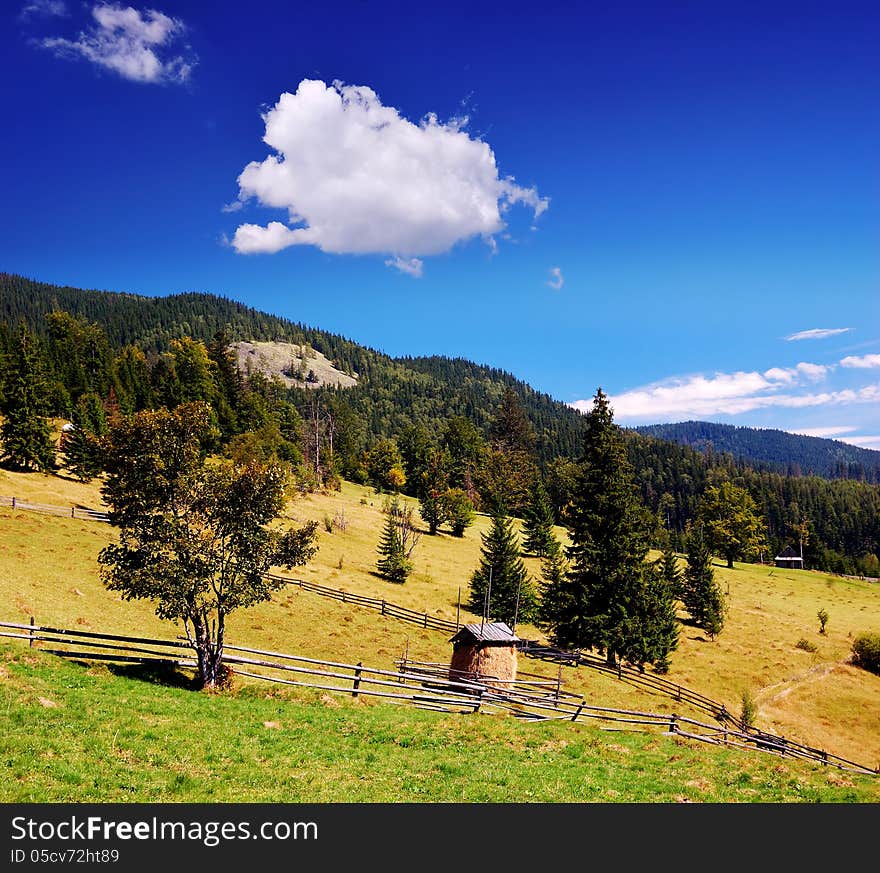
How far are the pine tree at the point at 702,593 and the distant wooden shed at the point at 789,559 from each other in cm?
6956

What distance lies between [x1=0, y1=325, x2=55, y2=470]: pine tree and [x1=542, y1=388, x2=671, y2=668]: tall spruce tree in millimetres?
60230

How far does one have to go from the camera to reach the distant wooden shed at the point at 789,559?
371ft

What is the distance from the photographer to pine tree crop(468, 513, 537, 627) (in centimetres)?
4825

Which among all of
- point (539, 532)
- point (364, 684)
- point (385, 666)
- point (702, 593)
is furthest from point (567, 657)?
point (539, 532)

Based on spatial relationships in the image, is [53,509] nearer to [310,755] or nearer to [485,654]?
[485,654]

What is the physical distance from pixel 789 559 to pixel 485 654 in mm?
109323

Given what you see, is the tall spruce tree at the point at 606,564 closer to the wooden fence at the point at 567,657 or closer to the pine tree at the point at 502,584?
the wooden fence at the point at 567,657

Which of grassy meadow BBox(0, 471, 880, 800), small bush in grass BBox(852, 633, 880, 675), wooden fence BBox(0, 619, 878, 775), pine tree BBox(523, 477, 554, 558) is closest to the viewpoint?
grassy meadow BBox(0, 471, 880, 800)

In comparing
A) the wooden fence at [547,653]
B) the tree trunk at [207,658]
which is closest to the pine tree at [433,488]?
the wooden fence at [547,653]

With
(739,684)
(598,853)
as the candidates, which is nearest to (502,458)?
(739,684)

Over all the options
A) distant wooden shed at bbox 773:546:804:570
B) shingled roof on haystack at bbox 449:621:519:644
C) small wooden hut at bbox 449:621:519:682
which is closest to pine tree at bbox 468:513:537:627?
shingled roof on haystack at bbox 449:621:519:644

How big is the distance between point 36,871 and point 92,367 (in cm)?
12348

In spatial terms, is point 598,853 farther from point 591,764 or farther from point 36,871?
point 36,871

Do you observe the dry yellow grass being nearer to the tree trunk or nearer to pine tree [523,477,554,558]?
the tree trunk
